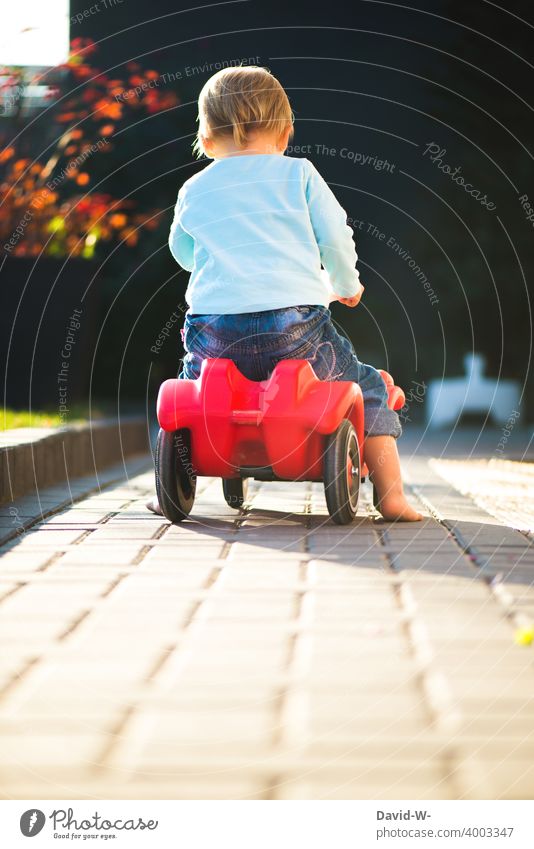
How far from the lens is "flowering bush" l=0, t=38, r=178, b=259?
7336 mm

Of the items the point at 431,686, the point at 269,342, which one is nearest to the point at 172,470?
the point at 269,342

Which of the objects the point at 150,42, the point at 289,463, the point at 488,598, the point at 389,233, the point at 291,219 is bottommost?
the point at 488,598

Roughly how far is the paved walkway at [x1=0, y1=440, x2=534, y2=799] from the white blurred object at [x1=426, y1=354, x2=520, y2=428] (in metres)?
10.6

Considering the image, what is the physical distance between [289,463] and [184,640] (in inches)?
52.3

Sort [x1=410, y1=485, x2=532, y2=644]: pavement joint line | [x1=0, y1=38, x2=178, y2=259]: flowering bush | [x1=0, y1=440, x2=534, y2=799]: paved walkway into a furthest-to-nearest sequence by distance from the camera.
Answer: [x1=0, y1=38, x2=178, y2=259]: flowering bush, [x1=410, y1=485, x2=532, y2=644]: pavement joint line, [x1=0, y1=440, x2=534, y2=799]: paved walkway

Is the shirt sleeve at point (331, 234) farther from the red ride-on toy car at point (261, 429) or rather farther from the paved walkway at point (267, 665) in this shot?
the paved walkway at point (267, 665)

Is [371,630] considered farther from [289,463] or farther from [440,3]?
[440,3]

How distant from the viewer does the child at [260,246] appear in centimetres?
346

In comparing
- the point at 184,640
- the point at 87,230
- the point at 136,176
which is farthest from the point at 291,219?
the point at 136,176

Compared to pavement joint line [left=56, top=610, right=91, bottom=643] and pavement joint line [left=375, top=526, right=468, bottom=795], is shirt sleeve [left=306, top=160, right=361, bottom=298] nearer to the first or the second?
pavement joint line [left=375, top=526, right=468, bottom=795]

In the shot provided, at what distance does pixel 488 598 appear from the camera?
2414mm

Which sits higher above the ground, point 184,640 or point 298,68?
point 298,68

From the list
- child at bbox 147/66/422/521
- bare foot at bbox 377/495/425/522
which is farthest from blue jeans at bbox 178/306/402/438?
bare foot at bbox 377/495/425/522

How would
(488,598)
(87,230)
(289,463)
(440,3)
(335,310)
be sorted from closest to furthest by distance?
1. (488,598)
2. (289,463)
3. (87,230)
4. (440,3)
5. (335,310)
